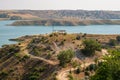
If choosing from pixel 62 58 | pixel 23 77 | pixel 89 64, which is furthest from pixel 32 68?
pixel 89 64

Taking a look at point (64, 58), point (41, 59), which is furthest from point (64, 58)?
point (41, 59)

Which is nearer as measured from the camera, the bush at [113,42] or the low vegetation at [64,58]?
the low vegetation at [64,58]

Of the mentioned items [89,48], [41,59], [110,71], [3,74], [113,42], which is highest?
[110,71]

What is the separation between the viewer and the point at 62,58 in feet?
229

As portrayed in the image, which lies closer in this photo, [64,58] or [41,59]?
[64,58]

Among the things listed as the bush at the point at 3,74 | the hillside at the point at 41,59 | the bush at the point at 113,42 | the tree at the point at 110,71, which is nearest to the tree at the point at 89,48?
the hillside at the point at 41,59

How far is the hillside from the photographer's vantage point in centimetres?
6944

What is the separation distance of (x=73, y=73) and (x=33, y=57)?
57.6ft

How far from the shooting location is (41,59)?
253ft

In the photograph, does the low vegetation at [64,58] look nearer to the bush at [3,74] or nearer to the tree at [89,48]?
the tree at [89,48]

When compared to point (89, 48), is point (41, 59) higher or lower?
lower

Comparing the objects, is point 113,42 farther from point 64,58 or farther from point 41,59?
point 64,58

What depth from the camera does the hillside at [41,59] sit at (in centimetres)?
6944

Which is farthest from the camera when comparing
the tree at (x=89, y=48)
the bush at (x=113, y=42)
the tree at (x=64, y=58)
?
the bush at (x=113, y=42)
